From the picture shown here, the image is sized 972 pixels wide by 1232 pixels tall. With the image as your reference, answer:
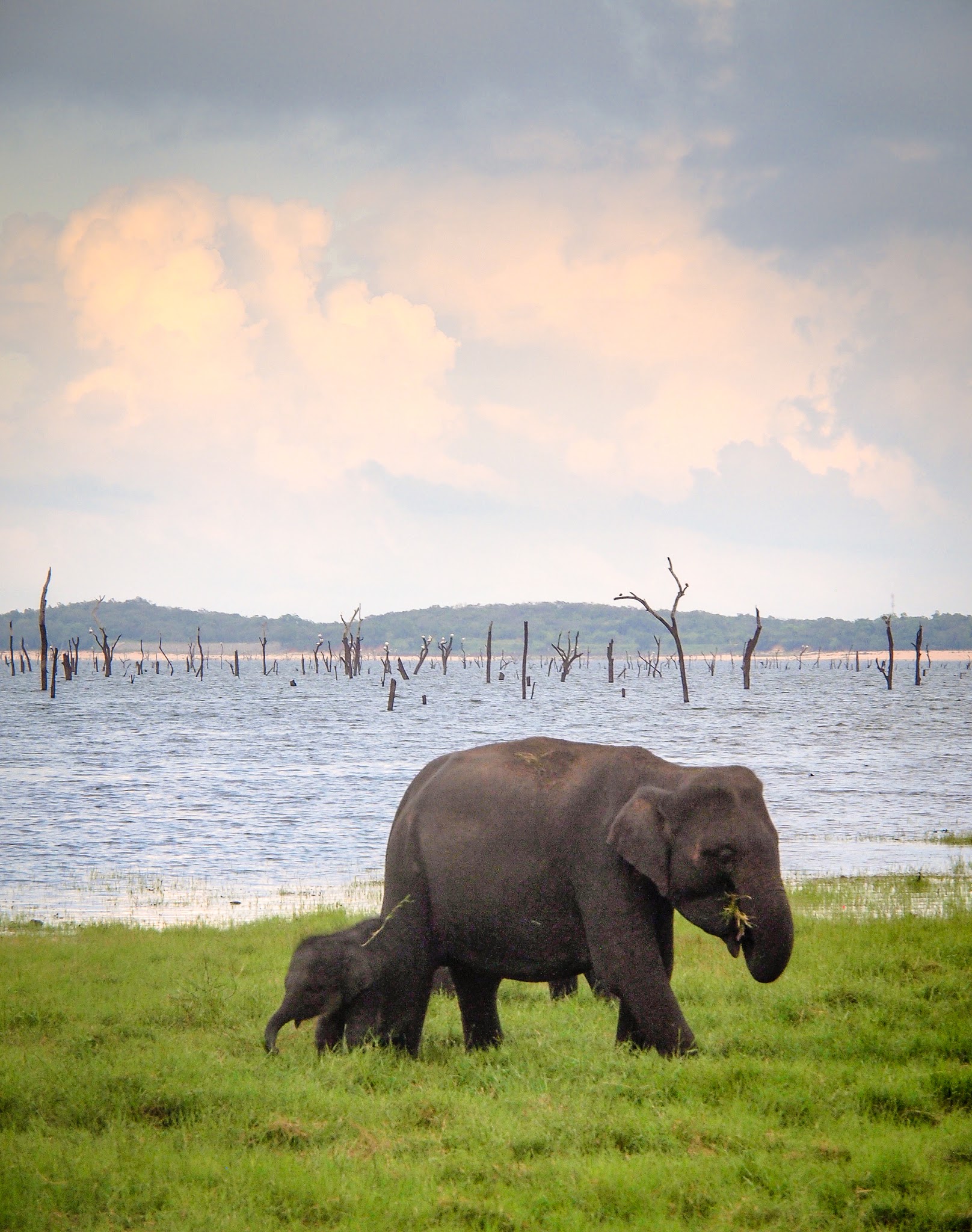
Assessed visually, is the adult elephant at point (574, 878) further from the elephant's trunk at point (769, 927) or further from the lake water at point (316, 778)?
the lake water at point (316, 778)

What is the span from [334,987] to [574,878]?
191cm

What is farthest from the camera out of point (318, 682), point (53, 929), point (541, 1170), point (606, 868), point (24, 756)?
point (318, 682)

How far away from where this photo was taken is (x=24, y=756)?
47.2 metres

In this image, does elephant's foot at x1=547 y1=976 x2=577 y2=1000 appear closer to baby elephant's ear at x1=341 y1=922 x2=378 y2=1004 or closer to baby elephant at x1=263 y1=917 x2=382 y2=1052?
baby elephant at x1=263 y1=917 x2=382 y2=1052

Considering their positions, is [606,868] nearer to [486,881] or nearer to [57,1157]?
[486,881]

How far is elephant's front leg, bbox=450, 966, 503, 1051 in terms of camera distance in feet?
27.8

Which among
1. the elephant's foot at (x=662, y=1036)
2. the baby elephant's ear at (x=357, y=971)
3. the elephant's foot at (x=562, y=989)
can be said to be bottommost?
the elephant's foot at (x=562, y=989)

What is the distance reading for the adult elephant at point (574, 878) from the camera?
7.20 m

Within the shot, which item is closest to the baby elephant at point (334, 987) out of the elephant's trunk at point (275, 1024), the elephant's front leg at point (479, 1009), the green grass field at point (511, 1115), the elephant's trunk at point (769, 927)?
the elephant's trunk at point (275, 1024)

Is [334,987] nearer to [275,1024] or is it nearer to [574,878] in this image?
[275,1024]

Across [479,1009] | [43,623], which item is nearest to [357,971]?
[479,1009]

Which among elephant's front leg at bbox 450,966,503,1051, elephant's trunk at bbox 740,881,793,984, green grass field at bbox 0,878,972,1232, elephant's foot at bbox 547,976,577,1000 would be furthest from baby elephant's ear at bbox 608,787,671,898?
elephant's foot at bbox 547,976,577,1000

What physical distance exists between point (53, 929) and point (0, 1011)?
5.45 metres

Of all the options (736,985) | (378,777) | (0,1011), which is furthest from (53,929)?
(378,777)
